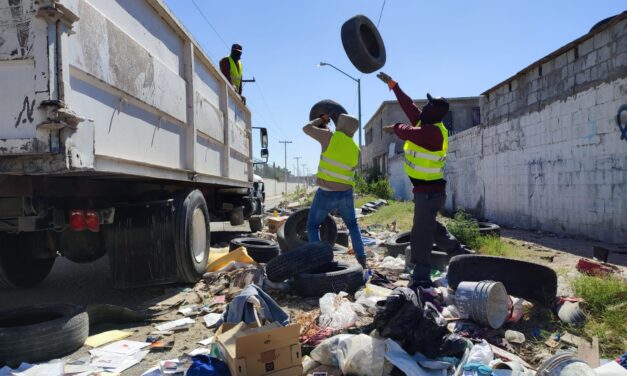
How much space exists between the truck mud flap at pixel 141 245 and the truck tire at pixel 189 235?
78mm

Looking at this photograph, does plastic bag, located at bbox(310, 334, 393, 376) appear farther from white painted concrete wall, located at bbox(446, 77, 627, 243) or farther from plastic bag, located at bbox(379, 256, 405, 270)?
white painted concrete wall, located at bbox(446, 77, 627, 243)

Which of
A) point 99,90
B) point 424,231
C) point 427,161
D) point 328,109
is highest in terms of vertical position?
point 328,109

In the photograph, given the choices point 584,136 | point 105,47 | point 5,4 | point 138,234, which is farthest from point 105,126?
point 584,136

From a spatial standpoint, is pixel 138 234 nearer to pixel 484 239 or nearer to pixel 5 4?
pixel 5 4

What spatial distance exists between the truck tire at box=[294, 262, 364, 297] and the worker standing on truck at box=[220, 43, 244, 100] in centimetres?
427

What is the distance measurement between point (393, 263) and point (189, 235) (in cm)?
263

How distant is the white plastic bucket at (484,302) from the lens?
3451 millimetres

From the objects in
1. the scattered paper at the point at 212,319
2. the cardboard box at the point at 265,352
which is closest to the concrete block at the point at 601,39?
the scattered paper at the point at 212,319

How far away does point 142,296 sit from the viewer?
475cm

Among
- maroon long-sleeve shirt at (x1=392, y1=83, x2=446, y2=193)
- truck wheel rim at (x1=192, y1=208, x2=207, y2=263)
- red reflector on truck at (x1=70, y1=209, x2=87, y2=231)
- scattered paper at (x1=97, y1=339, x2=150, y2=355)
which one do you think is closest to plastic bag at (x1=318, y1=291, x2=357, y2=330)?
scattered paper at (x1=97, y1=339, x2=150, y2=355)

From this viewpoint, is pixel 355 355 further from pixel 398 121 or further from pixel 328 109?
pixel 398 121

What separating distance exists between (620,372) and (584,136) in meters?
7.01

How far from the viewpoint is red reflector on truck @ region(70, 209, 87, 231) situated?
3656 millimetres

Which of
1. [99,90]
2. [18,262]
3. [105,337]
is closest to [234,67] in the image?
[18,262]
